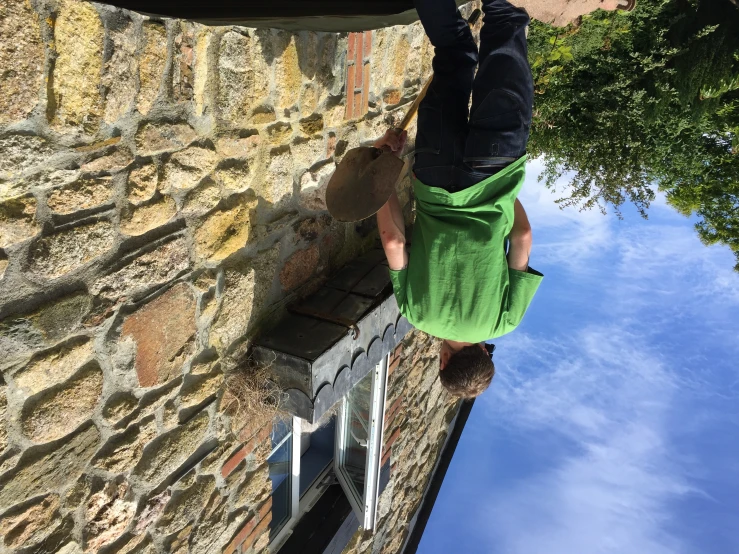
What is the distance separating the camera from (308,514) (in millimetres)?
3137

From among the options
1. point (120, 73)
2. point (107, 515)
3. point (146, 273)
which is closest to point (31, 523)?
point (107, 515)

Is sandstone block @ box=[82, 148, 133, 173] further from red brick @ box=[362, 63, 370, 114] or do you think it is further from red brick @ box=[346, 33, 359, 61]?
red brick @ box=[362, 63, 370, 114]

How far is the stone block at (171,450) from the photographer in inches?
69.7

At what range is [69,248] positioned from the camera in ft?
4.34

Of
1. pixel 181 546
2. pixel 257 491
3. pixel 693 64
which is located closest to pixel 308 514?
pixel 257 491

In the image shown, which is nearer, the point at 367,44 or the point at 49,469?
the point at 49,469

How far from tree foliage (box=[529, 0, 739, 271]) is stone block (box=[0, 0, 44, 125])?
552 cm

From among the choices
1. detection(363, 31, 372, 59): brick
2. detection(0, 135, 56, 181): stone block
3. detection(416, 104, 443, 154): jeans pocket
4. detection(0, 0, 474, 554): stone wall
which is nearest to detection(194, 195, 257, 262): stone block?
detection(0, 0, 474, 554): stone wall

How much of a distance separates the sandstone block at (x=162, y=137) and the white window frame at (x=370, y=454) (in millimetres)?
2035

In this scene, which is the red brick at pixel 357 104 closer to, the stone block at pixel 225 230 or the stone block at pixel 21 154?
the stone block at pixel 225 230

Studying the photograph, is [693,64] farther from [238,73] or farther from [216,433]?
[216,433]

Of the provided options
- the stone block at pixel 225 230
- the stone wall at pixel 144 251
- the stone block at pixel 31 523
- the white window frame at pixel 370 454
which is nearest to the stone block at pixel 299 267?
the stone wall at pixel 144 251

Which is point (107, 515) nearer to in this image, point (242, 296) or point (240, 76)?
point (242, 296)

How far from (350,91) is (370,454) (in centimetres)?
224
